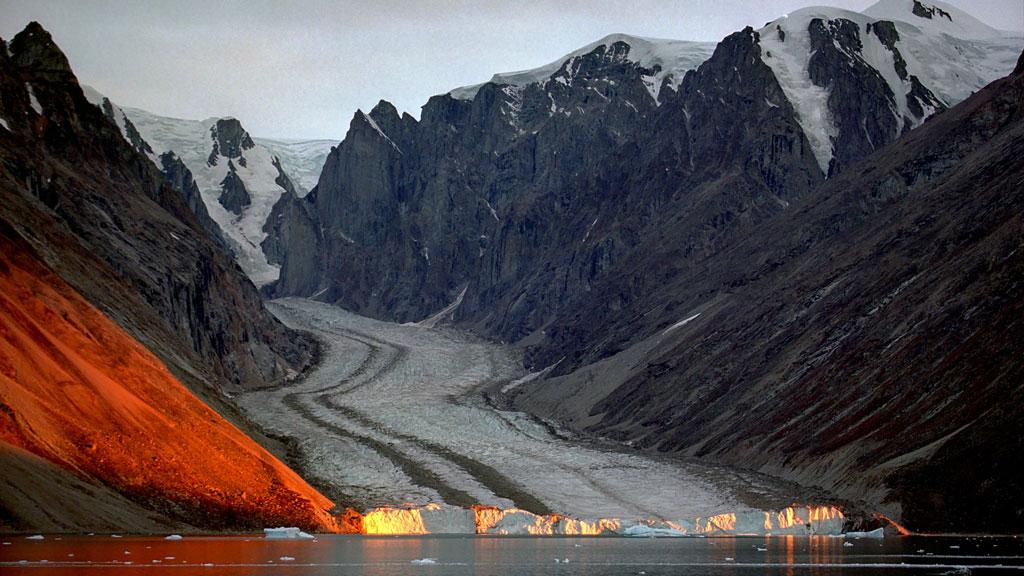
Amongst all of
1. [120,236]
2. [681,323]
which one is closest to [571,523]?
[120,236]

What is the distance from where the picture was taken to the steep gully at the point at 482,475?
88.6 m

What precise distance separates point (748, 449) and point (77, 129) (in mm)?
67775

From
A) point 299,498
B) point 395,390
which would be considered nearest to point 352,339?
point 395,390

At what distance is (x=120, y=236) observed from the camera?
122062 mm

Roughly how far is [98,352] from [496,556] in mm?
27095

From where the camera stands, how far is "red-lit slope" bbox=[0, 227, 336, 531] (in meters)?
68.7

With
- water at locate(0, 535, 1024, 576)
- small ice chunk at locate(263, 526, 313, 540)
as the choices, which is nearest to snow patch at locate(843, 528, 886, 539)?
water at locate(0, 535, 1024, 576)

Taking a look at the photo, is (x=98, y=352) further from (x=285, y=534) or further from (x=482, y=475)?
(x=482, y=475)

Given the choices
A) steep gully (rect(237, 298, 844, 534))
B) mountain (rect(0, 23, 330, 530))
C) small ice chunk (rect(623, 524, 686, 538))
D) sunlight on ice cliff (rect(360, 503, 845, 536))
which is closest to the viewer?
mountain (rect(0, 23, 330, 530))

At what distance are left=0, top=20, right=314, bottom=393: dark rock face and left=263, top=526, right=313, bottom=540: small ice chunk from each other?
76.8 ft

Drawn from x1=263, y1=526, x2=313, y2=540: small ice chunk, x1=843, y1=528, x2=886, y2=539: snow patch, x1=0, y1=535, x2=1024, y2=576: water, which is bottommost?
x1=843, y1=528, x2=886, y2=539: snow patch

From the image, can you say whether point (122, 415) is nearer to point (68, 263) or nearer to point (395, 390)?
point (68, 263)

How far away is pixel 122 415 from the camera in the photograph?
241ft

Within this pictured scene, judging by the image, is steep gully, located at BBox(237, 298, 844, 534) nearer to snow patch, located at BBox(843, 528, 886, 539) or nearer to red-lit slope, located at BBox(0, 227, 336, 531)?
snow patch, located at BBox(843, 528, 886, 539)
